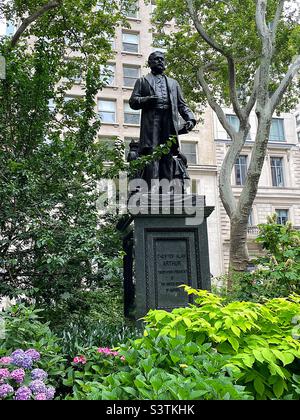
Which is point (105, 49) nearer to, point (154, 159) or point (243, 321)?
point (154, 159)

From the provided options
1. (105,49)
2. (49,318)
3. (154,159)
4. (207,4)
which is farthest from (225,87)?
(49,318)

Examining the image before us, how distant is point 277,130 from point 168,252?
104 ft

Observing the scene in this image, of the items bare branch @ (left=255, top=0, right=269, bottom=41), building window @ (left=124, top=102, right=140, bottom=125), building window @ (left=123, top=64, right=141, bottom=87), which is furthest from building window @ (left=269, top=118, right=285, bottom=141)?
bare branch @ (left=255, top=0, right=269, bottom=41)

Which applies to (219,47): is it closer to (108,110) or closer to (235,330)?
(235,330)

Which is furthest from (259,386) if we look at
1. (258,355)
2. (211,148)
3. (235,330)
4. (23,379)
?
(211,148)

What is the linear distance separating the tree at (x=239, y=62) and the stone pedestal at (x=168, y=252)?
710 cm

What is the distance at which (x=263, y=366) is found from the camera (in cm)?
290

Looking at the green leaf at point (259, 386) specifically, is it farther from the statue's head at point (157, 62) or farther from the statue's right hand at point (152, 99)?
the statue's head at point (157, 62)

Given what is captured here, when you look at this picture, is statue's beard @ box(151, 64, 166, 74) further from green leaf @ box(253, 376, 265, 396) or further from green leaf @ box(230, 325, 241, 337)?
green leaf @ box(253, 376, 265, 396)

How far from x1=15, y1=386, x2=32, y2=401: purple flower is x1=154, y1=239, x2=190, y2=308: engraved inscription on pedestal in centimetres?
322

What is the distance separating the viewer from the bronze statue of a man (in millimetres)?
6992

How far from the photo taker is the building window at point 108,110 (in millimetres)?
30875

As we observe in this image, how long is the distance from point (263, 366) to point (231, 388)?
0.70 meters
